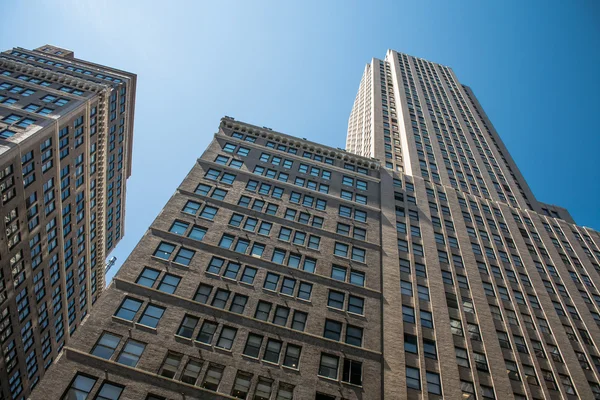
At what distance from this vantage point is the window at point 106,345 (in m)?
27.5

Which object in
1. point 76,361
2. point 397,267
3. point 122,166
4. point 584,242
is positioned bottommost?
point 76,361

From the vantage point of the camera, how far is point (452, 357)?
3459 cm

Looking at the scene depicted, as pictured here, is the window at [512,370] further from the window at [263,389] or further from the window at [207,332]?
the window at [207,332]

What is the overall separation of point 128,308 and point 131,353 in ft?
13.0

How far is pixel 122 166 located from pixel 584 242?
83925mm

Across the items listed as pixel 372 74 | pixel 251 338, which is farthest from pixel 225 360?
pixel 372 74

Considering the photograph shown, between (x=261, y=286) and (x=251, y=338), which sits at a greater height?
(x=261, y=286)

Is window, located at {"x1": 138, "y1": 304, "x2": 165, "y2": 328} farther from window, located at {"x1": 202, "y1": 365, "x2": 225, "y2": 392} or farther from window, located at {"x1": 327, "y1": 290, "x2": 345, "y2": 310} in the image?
window, located at {"x1": 327, "y1": 290, "x2": 345, "y2": 310}

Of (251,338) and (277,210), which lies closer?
(251,338)

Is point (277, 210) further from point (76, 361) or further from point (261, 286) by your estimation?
point (76, 361)

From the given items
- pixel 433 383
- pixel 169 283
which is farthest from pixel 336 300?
pixel 169 283

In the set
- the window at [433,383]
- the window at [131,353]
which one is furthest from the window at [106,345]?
the window at [433,383]

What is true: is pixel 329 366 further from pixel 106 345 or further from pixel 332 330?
pixel 106 345

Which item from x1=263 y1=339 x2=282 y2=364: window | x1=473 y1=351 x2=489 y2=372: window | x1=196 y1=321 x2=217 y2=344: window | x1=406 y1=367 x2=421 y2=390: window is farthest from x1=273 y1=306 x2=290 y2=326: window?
x1=473 y1=351 x2=489 y2=372: window
